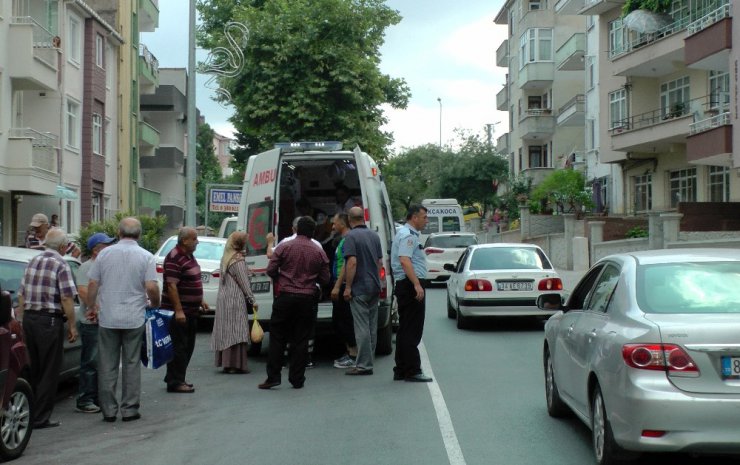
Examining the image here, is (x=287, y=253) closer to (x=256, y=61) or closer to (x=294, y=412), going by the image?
(x=294, y=412)

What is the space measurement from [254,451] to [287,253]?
12.1ft

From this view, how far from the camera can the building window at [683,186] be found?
37.2 metres

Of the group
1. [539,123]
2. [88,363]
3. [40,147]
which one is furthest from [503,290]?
[539,123]

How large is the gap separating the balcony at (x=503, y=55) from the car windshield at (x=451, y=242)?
37.1m

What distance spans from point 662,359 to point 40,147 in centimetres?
2646

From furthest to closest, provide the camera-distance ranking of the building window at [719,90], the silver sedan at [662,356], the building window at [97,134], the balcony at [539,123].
Answer: 1. the balcony at [539,123]
2. the building window at [97,134]
3. the building window at [719,90]
4. the silver sedan at [662,356]

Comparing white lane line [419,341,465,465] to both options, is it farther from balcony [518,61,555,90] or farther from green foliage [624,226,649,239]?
balcony [518,61,555,90]

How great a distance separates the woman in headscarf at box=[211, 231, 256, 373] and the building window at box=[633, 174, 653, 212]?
30.8 meters

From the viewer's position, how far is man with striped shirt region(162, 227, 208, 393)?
10906 millimetres

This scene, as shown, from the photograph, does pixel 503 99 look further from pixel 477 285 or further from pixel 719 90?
pixel 477 285

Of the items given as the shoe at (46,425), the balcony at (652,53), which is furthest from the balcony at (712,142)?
the shoe at (46,425)

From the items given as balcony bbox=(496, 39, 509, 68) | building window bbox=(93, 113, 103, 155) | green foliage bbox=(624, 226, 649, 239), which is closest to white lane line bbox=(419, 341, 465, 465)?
green foliage bbox=(624, 226, 649, 239)

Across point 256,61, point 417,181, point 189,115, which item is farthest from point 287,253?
point 417,181

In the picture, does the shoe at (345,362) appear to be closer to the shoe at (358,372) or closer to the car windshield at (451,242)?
the shoe at (358,372)
